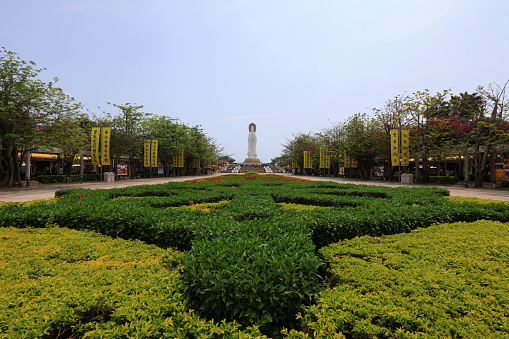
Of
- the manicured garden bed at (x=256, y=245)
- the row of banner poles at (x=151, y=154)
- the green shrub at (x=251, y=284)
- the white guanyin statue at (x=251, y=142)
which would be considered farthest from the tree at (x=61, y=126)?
the white guanyin statue at (x=251, y=142)

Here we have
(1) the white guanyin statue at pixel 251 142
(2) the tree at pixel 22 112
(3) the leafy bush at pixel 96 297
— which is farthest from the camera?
(1) the white guanyin statue at pixel 251 142

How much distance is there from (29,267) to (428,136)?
24899 millimetres

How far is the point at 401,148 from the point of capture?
22.2 metres

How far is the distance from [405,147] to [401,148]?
0.30m

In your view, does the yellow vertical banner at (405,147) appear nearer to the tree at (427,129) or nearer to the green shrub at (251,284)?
the tree at (427,129)

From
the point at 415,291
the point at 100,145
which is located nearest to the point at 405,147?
the point at 415,291

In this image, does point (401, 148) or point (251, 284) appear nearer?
point (251, 284)

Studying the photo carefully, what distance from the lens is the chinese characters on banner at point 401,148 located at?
2212cm

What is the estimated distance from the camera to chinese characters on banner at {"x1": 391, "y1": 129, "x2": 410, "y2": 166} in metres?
22.1

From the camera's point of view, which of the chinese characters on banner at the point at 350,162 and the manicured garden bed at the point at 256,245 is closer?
the manicured garden bed at the point at 256,245

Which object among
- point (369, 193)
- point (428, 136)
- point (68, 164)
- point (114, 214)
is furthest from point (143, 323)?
point (68, 164)

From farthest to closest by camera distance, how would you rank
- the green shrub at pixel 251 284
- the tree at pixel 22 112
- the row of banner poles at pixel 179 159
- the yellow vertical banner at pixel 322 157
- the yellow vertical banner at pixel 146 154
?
1. the yellow vertical banner at pixel 322 157
2. the row of banner poles at pixel 179 159
3. the yellow vertical banner at pixel 146 154
4. the tree at pixel 22 112
5. the green shrub at pixel 251 284

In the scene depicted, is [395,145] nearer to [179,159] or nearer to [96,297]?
[96,297]

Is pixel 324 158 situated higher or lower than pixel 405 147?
lower
